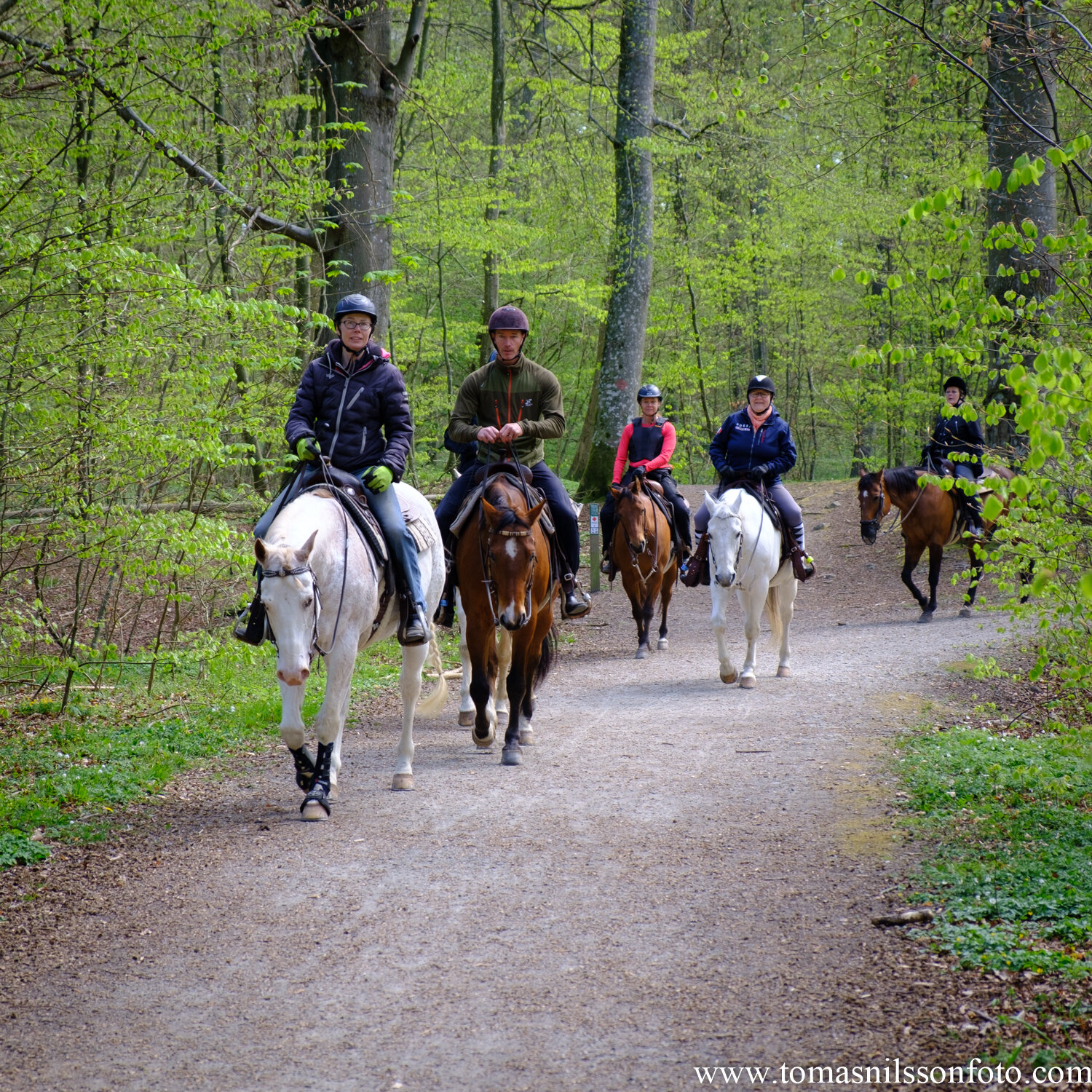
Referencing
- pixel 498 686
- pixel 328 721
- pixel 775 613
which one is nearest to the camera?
pixel 328 721

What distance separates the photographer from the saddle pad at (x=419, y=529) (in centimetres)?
738

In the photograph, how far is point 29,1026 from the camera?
385 cm

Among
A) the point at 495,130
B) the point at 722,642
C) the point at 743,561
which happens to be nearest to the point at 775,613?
the point at 722,642

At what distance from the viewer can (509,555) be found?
725 cm

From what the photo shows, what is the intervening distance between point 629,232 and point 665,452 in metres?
6.56

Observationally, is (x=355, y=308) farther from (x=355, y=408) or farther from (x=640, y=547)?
(x=640, y=547)

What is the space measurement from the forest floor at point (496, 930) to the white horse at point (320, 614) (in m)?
0.35

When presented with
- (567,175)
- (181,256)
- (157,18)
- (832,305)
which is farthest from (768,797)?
(832,305)

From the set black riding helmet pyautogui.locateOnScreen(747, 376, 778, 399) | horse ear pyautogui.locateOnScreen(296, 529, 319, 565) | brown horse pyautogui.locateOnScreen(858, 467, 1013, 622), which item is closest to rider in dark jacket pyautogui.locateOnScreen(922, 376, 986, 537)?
brown horse pyautogui.locateOnScreen(858, 467, 1013, 622)

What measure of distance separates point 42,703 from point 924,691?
27.1 ft

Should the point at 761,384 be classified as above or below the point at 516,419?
above

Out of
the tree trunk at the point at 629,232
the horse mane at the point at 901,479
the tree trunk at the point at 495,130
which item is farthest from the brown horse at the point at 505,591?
the tree trunk at the point at 495,130

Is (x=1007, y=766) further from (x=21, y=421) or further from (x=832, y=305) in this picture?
(x=832, y=305)

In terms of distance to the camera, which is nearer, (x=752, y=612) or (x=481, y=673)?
(x=481, y=673)
